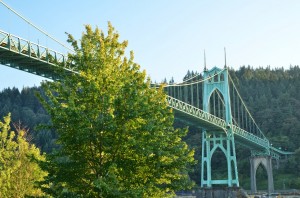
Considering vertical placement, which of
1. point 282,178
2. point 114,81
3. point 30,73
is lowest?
point 282,178

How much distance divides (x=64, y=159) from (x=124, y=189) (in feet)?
7.25

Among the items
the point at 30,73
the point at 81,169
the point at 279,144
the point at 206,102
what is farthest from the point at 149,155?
the point at 279,144

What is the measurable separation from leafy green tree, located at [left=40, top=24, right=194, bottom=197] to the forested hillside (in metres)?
65.1

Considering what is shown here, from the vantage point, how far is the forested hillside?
103750 millimetres

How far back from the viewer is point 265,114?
12006 cm

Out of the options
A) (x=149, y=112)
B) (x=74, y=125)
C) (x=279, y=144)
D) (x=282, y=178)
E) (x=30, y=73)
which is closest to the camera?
(x=74, y=125)

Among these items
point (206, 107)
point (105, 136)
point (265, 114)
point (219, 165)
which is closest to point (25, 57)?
point (105, 136)

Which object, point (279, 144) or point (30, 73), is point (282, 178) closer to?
point (279, 144)

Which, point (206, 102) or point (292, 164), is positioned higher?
point (206, 102)

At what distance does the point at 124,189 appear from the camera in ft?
53.6

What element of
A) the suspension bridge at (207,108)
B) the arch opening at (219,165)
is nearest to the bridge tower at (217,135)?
the suspension bridge at (207,108)

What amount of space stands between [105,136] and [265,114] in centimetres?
10743

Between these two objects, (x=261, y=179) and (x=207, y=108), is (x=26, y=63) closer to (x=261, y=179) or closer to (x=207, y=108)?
(x=207, y=108)

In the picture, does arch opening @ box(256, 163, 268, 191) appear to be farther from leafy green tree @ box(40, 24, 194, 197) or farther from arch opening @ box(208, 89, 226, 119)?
leafy green tree @ box(40, 24, 194, 197)
